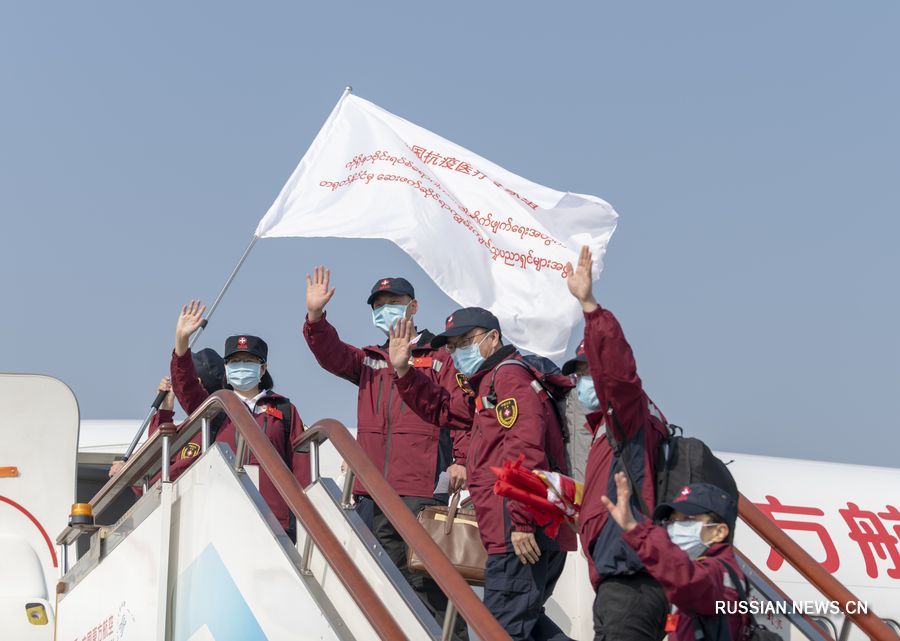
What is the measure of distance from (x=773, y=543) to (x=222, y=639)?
275 centimetres

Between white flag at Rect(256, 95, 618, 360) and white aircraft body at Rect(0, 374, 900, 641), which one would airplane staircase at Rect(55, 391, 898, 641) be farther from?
white flag at Rect(256, 95, 618, 360)

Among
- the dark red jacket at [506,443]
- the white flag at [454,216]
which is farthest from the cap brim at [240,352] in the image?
the dark red jacket at [506,443]

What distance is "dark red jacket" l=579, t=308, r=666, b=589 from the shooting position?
4.66 meters

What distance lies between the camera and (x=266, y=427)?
702 centimetres

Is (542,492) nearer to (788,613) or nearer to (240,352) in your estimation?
(788,613)

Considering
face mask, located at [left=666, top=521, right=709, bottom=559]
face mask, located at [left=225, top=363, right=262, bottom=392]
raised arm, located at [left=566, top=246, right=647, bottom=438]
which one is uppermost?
raised arm, located at [left=566, top=246, right=647, bottom=438]

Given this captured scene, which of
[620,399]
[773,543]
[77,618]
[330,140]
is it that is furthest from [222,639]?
[330,140]

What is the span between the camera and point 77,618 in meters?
6.70

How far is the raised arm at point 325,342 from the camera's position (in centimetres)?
702

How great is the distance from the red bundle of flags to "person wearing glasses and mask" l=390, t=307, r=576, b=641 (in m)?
0.09

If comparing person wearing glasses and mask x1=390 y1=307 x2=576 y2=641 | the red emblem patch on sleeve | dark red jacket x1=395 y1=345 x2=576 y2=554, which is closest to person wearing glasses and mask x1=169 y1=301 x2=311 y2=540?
person wearing glasses and mask x1=390 y1=307 x2=576 y2=641

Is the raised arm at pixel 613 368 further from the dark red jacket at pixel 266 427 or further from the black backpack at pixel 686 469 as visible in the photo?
the dark red jacket at pixel 266 427

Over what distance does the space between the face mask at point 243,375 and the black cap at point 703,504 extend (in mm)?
3512

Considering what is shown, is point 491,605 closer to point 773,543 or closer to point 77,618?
point 773,543
